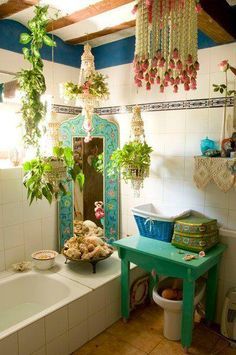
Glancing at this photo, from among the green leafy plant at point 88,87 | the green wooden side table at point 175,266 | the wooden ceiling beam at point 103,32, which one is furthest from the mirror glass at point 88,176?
the wooden ceiling beam at point 103,32

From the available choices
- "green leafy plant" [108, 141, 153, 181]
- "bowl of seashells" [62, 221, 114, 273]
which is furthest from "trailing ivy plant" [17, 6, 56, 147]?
"bowl of seashells" [62, 221, 114, 273]

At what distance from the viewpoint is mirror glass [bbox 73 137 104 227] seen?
2998 millimetres

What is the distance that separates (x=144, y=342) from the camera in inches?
88.9

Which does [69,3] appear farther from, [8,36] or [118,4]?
[8,36]

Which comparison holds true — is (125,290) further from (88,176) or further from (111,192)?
(88,176)

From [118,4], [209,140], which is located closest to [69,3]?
[118,4]

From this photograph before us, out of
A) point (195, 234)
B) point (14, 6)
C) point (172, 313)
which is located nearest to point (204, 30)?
point (14, 6)

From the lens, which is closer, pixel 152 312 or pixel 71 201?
pixel 152 312

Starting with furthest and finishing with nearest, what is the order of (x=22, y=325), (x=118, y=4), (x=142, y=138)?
(x=142, y=138), (x=118, y=4), (x=22, y=325)

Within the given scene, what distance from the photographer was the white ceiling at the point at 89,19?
2.18 metres

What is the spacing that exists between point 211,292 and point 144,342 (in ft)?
2.23

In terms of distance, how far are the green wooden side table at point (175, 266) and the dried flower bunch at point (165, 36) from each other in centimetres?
132

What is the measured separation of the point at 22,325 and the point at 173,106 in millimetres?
2080

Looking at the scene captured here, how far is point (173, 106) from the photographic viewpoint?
2.64 m
